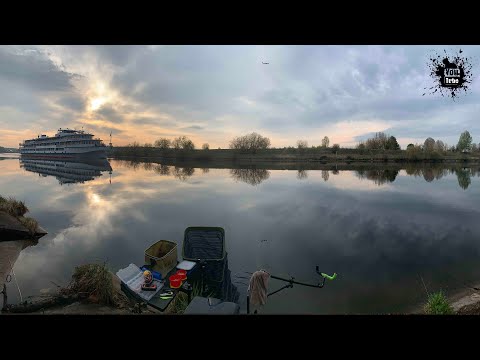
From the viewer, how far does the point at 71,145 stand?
72.4 metres

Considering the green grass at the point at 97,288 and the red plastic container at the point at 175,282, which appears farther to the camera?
the red plastic container at the point at 175,282

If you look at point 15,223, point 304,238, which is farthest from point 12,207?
point 304,238

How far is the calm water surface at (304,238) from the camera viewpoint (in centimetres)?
1048

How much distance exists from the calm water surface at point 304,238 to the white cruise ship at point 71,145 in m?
40.1

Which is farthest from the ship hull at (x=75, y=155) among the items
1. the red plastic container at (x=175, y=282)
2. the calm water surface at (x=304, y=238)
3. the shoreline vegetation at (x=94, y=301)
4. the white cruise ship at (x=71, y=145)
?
the red plastic container at (x=175, y=282)

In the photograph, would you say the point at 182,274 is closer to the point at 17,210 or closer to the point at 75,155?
the point at 17,210

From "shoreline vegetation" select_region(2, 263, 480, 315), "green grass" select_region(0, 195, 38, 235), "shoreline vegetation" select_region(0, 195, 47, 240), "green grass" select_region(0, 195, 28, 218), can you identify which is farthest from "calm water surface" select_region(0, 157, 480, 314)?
"shoreline vegetation" select_region(2, 263, 480, 315)

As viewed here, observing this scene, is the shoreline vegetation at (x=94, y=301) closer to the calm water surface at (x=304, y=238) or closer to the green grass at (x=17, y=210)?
the calm water surface at (x=304, y=238)

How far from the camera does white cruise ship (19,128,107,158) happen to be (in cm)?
7244

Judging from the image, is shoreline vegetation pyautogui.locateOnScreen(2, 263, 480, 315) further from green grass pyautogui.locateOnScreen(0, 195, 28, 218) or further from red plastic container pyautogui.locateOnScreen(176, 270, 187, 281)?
green grass pyautogui.locateOnScreen(0, 195, 28, 218)

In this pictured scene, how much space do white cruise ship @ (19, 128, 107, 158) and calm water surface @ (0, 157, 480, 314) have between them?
4013 cm
